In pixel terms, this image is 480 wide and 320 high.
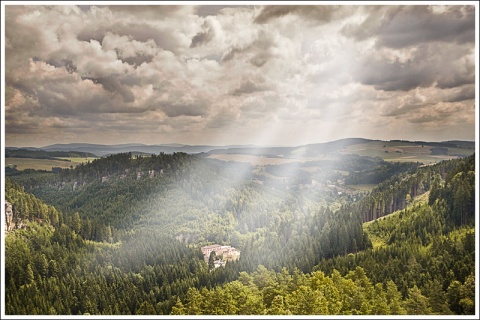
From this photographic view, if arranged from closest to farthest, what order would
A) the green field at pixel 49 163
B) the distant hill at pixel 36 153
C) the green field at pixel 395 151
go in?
1. the distant hill at pixel 36 153
2. the green field at pixel 49 163
3. the green field at pixel 395 151

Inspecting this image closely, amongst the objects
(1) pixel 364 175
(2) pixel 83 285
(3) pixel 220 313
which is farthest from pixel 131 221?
(1) pixel 364 175

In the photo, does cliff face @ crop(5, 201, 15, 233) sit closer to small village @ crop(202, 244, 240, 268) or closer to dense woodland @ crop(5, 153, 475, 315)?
dense woodland @ crop(5, 153, 475, 315)

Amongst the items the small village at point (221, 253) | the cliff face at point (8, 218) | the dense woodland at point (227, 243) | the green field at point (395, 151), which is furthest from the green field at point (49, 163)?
the green field at point (395, 151)

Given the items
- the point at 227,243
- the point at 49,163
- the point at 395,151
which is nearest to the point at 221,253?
the point at 227,243

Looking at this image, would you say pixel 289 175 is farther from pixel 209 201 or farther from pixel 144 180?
pixel 144 180

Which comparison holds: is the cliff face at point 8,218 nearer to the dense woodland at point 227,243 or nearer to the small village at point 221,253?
the dense woodland at point 227,243

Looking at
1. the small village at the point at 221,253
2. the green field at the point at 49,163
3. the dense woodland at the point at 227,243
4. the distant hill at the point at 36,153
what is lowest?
the small village at the point at 221,253

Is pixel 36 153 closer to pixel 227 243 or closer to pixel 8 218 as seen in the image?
pixel 8 218

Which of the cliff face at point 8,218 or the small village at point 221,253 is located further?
the small village at point 221,253
